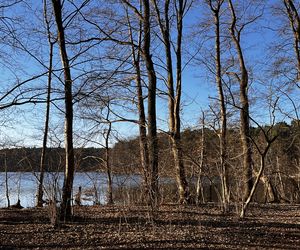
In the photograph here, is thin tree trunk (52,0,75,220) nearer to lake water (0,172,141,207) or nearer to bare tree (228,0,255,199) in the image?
lake water (0,172,141,207)

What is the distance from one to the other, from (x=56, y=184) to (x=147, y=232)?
2.17 meters

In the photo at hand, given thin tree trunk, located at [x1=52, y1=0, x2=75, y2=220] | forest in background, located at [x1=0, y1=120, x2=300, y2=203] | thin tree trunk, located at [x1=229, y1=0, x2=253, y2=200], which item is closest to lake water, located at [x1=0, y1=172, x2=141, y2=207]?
thin tree trunk, located at [x1=52, y1=0, x2=75, y2=220]

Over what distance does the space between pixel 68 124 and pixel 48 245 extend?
9.81ft

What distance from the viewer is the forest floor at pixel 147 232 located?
642 centimetres

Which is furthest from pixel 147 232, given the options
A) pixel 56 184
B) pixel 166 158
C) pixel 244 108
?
pixel 244 108

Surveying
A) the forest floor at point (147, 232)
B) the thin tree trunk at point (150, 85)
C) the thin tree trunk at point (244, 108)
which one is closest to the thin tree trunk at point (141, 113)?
the thin tree trunk at point (150, 85)

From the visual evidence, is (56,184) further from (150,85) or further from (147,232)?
(150,85)

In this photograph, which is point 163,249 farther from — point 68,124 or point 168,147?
point 168,147

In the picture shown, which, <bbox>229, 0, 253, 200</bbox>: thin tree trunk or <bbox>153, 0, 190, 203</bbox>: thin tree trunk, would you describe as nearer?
<bbox>153, 0, 190, 203</bbox>: thin tree trunk

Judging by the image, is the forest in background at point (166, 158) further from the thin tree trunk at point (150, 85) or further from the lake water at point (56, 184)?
the thin tree trunk at point (150, 85)

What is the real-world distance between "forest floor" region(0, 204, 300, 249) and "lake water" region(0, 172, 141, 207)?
73 centimetres

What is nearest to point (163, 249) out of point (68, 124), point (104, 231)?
point (104, 231)

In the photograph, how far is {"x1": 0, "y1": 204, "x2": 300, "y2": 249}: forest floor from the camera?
21.1ft

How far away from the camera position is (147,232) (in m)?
7.30
